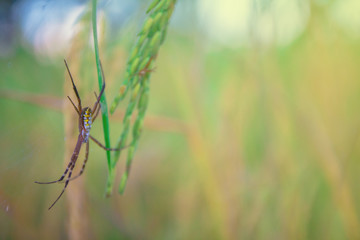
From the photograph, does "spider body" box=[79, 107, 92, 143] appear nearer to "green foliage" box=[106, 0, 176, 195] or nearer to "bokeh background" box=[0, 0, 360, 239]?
"bokeh background" box=[0, 0, 360, 239]

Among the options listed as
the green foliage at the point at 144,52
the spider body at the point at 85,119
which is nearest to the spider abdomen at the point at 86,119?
the spider body at the point at 85,119

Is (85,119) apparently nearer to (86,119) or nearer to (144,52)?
(86,119)

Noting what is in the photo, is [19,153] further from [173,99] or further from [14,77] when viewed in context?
[173,99]

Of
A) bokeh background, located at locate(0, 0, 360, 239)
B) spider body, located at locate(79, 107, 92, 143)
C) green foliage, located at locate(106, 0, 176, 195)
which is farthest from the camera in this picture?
bokeh background, located at locate(0, 0, 360, 239)

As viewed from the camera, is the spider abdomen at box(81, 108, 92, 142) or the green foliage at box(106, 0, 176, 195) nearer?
the green foliage at box(106, 0, 176, 195)

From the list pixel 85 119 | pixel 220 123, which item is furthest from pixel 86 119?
pixel 220 123

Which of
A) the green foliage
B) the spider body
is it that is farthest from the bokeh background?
the green foliage

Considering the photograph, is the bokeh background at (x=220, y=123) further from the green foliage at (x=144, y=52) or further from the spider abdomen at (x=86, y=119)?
the green foliage at (x=144, y=52)

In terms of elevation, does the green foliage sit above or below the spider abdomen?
above
